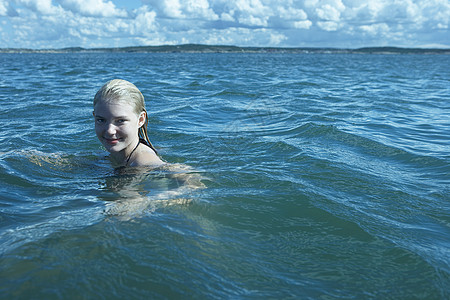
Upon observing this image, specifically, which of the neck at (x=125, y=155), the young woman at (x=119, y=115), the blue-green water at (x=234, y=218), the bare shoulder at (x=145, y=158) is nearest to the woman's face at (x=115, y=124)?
the young woman at (x=119, y=115)

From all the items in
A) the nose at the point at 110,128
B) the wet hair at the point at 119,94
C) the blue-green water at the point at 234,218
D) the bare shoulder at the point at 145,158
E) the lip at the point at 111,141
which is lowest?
the blue-green water at the point at 234,218

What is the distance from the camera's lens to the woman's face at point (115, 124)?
11.5 ft

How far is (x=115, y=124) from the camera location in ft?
11.8

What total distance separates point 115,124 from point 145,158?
64 cm

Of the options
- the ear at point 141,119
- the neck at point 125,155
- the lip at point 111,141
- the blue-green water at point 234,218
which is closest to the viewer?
the blue-green water at point 234,218

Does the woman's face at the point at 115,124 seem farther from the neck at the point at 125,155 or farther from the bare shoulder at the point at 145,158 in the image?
the bare shoulder at the point at 145,158

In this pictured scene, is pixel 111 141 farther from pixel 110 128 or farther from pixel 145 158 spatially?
pixel 145 158

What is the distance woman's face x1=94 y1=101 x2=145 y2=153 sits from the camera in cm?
349

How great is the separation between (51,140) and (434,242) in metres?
5.61

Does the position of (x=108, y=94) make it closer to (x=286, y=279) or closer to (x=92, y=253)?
(x=92, y=253)

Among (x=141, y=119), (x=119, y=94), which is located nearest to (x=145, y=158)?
(x=141, y=119)

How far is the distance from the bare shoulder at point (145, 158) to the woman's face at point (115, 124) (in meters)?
0.30

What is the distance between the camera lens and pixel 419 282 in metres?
2.19

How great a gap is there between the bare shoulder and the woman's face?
0.99ft
